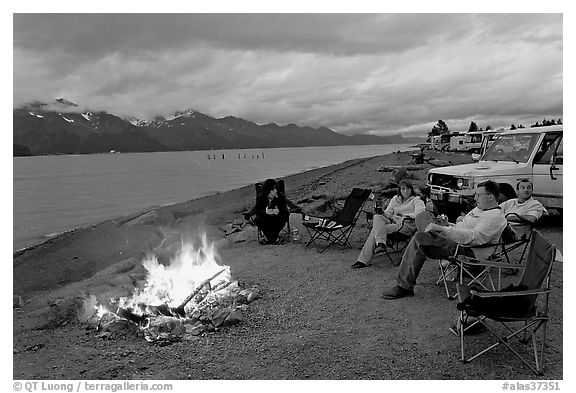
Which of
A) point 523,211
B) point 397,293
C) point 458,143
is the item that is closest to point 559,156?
point 523,211

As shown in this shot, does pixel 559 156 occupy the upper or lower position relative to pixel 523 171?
upper

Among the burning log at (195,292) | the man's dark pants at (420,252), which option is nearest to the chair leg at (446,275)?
the man's dark pants at (420,252)

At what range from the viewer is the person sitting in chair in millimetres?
6758

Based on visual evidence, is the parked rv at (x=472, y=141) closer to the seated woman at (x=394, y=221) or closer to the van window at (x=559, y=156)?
the van window at (x=559, y=156)

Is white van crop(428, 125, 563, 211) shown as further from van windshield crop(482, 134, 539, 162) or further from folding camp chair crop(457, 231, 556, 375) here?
folding camp chair crop(457, 231, 556, 375)

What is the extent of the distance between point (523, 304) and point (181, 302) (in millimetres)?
2862

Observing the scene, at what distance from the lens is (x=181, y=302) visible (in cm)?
425

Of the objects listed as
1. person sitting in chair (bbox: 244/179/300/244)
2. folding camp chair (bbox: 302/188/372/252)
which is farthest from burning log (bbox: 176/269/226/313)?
person sitting in chair (bbox: 244/179/300/244)

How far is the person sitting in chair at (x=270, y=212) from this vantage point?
266 inches

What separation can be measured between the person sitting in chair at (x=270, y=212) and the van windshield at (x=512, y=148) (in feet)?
12.5

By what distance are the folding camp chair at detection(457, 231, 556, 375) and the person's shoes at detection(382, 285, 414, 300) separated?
0.88 meters

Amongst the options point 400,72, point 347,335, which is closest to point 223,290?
point 347,335

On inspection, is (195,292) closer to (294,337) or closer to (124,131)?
(294,337)
